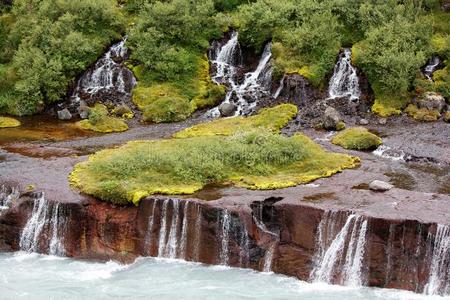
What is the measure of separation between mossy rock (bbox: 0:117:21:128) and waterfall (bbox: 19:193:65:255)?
599 inches

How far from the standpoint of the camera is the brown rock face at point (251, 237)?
22.7 m

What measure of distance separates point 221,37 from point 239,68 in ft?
10.7

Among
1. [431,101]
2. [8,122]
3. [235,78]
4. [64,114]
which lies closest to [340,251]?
[431,101]

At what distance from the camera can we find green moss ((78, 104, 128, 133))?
126 feet

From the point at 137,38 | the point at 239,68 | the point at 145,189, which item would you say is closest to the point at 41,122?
the point at 137,38

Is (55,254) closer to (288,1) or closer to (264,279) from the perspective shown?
(264,279)

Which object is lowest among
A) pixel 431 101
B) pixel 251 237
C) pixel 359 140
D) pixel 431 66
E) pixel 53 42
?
pixel 251 237

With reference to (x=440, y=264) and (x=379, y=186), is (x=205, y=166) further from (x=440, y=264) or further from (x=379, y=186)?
(x=440, y=264)

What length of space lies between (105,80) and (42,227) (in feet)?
65.9

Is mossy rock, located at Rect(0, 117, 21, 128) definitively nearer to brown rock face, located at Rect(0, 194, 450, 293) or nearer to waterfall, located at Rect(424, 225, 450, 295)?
brown rock face, located at Rect(0, 194, 450, 293)

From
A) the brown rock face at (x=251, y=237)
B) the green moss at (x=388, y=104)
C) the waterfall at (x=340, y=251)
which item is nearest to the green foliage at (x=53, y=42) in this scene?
the brown rock face at (x=251, y=237)

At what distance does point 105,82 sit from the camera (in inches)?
1751

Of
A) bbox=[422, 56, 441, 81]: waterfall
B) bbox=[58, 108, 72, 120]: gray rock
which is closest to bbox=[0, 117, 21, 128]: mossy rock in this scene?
bbox=[58, 108, 72, 120]: gray rock

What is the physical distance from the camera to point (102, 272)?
79.8 feet
